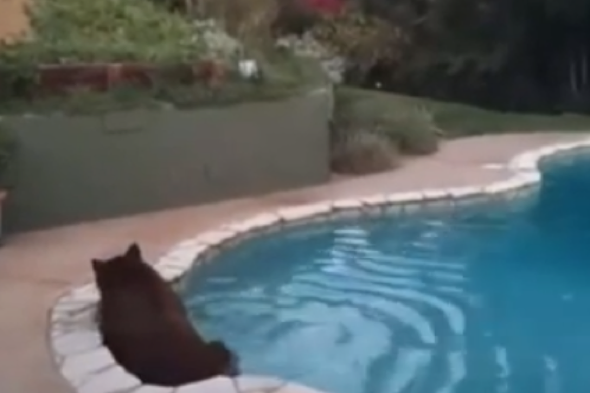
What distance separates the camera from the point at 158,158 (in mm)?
7898

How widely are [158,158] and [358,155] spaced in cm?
209

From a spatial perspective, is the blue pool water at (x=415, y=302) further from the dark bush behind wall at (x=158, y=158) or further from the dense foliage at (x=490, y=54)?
the dense foliage at (x=490, y=54)

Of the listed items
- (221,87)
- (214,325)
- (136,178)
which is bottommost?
(214,325)

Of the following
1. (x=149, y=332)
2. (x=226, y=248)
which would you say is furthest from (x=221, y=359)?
(x=226, y=248)

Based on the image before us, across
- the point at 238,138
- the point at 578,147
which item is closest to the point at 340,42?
the point at 578,147

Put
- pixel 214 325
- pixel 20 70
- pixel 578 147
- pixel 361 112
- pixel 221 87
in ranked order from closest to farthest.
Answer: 1. pixel 214 325
2. pixel 20 70
3. pixel 221 87
4. pixel 361 112
5. pixel 578 147

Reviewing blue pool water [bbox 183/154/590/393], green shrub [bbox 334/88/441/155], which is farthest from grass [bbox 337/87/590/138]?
blue pool water [bbox 183/154/590/393]

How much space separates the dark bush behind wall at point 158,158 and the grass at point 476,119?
198 cm

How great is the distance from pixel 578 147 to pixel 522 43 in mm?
3653

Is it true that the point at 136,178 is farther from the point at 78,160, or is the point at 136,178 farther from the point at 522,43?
the point at 522,43

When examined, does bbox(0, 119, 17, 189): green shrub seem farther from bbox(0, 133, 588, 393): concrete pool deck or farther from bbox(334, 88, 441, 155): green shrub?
bbox(334, 88, 441, 155): green shrub

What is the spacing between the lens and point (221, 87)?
827 cm

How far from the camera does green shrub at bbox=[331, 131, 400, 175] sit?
9.34m

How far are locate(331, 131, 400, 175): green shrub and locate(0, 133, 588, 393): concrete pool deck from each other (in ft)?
0.50
